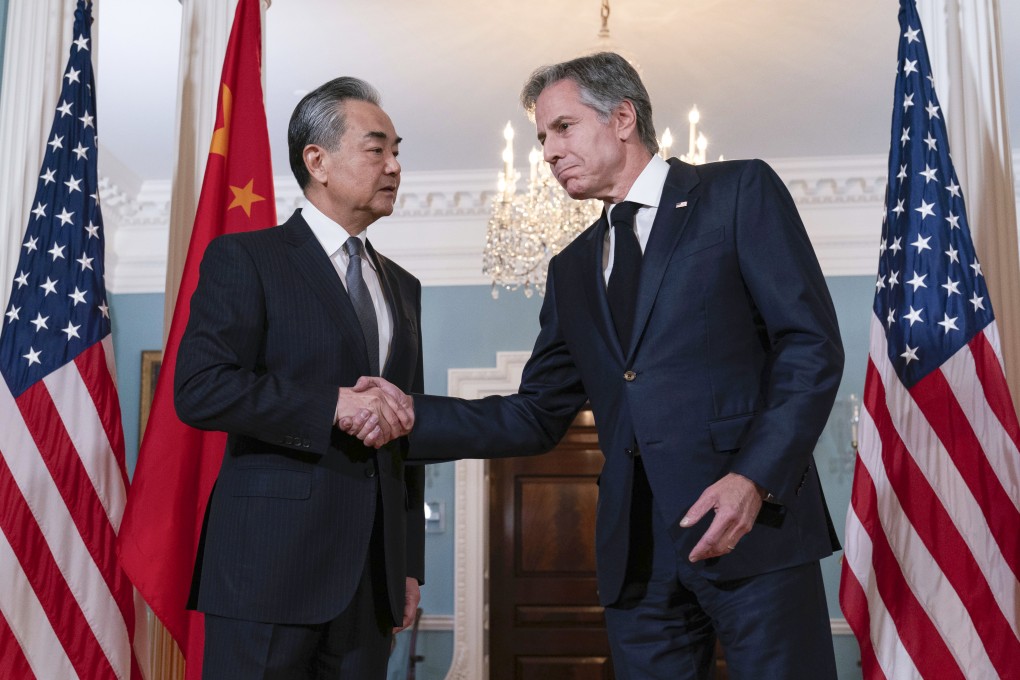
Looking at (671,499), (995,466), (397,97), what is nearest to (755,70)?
(397,97)

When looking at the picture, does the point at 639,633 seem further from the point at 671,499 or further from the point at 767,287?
the point at 767,287

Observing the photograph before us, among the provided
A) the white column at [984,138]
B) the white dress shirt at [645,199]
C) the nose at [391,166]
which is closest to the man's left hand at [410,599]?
the white dress shirt at [645,199]

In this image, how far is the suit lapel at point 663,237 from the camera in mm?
1767

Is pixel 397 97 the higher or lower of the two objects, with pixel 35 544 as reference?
higher

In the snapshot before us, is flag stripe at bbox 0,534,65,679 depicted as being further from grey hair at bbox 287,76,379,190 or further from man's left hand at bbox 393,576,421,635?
grey hair at bbox 287,76,379,190

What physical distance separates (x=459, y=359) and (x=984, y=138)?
4.57 m

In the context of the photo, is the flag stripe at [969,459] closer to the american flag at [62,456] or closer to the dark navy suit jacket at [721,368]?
the dark navy suit jacket at [721,368]

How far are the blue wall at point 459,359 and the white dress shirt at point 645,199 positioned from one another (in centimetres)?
507

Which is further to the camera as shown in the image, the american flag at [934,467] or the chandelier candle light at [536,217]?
the chandelier candle light at [536,217]

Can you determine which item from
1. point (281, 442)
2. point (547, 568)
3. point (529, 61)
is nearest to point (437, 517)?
point (547, 568)

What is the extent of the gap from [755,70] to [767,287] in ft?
13.7

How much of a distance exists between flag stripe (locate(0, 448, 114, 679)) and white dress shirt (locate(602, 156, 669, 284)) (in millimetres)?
1754

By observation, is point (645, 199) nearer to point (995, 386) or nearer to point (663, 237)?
point (663, 237)

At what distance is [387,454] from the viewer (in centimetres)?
195
